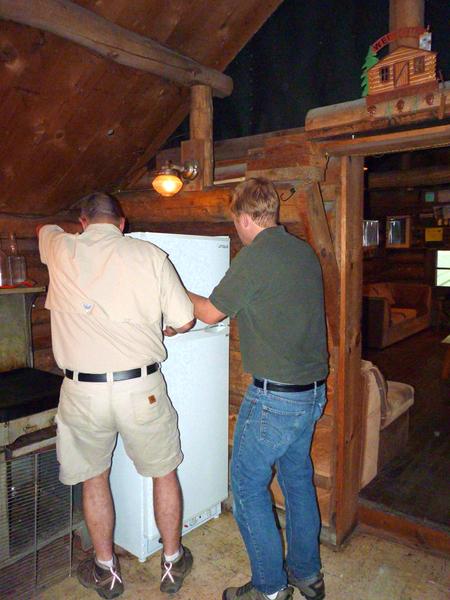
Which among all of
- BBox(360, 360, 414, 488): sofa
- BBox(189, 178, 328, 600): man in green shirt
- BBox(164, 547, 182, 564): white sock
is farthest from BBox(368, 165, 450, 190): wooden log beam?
BBox(164, 547, 182, 564): white sock

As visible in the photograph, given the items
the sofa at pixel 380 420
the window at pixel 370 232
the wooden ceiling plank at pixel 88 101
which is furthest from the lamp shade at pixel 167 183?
the sofa at pixel 380 420

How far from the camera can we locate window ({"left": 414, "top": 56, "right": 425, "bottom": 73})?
6.54ft

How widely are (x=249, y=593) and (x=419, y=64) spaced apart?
242 cm

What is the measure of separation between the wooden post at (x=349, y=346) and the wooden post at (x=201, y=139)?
0.82 m

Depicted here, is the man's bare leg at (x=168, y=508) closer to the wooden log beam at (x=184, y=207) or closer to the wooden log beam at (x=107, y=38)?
the wooden log beam at (x=184, y=207)

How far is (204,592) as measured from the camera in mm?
2215

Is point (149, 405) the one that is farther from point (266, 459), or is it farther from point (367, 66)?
point (367, 66)

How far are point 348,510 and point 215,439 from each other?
84cm

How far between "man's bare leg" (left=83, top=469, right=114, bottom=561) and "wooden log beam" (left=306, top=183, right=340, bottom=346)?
1362 mm

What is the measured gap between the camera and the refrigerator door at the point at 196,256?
92.3 inches

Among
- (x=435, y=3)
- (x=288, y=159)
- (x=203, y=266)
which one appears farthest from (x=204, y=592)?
(x=435, y=3)

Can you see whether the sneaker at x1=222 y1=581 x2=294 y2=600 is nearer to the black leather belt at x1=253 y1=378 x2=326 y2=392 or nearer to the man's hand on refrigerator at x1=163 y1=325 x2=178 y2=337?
the black leather belt at x1=253 y1=378 x2=326 y2=392

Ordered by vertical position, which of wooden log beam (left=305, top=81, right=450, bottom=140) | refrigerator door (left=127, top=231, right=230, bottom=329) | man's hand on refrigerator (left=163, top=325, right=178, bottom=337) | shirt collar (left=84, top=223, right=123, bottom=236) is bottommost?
man's hand on refrigerator (left=163, top=325, right=178, bottom=337)

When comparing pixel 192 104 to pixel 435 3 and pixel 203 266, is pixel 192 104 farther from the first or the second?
pixel 435 3
